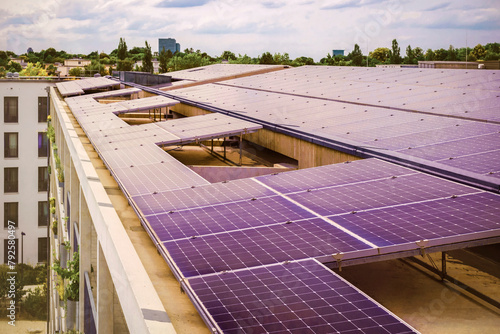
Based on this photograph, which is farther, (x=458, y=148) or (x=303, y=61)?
(x=303, y=61)

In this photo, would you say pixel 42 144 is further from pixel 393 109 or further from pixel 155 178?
pixel 155 178

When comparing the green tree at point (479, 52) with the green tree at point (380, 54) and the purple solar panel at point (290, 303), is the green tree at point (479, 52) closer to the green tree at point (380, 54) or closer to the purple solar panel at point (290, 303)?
the green tree at point (380, 54)

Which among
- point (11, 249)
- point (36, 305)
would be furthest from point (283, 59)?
point (36, 305)

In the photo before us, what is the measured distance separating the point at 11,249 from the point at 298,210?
51.3 m

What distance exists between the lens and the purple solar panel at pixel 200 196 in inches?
393

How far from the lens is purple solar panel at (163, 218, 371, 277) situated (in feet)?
23.9

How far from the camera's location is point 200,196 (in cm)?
1048

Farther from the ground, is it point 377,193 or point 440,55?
point 440,55

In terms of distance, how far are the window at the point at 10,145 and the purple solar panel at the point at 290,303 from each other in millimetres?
53769

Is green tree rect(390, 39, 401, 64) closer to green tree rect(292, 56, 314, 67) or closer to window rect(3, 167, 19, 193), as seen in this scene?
green tree rect(292, 56, 314, 67)

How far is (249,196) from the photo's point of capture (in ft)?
33.2

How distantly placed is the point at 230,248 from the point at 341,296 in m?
1.99

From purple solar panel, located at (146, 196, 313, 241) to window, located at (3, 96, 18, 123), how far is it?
51.6m

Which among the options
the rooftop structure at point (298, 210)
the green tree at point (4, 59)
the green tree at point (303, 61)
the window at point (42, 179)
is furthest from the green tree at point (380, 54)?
the rooftop structure at point (298, 210)
